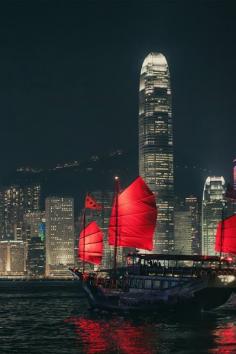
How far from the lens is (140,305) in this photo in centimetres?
8681

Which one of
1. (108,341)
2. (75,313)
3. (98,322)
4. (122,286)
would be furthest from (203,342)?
(75,313)

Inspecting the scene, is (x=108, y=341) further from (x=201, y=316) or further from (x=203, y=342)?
(x=201, y=316)

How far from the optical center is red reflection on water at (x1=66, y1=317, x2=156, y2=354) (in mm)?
63312

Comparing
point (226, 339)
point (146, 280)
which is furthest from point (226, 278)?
point (226, 339)

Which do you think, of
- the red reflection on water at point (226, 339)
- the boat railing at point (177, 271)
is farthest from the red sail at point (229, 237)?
the red reflection on water at point (226, 339)

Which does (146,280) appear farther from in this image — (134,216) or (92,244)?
(92,244)

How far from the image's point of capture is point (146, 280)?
3430 inches

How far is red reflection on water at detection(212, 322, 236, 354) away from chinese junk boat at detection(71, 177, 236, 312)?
6026 millimetres

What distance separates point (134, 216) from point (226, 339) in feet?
98.6

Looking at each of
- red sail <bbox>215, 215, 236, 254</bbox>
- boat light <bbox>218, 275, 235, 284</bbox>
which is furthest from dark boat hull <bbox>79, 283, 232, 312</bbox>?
red sail <bbox>215, 215, 236, 254</bbox>

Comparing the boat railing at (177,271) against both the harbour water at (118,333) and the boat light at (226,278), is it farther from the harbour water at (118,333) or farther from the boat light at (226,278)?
the harbour water at (118,333)

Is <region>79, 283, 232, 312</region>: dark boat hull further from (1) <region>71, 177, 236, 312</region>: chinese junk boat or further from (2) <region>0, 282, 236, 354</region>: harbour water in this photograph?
(2) <region>0, 282, 236, 354</region>: harbour water

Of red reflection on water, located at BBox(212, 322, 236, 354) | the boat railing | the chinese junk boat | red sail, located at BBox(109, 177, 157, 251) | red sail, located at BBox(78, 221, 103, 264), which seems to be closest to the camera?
red reflection on water, located at BBox(212, 322, 236, 354)

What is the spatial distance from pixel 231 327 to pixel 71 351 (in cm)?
2028
